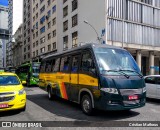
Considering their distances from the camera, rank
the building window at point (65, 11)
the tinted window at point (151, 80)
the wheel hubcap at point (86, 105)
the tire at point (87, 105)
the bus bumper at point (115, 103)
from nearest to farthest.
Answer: the bus bumper at point (115, 103) < the tire at point (87, 105) < the wheel hubcap at point (86, 105) < the tinted window at point (151, 80) < the building window at point (65, 11)

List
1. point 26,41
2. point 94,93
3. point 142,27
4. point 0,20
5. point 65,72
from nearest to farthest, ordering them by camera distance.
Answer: point 94,93 < point 65,72 < point 0,20 < point 142,27 < point 26,41

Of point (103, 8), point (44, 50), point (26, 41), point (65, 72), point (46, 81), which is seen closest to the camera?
point (65, 72)

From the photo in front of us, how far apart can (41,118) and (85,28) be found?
26.2 m

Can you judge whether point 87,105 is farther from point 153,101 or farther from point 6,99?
point 153,101

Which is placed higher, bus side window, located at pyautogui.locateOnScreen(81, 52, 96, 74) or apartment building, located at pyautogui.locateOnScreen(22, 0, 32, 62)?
apartment building, located at pyautogui.locateOnScreen(22, 0, 32, 62)

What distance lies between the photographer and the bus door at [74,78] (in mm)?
8570

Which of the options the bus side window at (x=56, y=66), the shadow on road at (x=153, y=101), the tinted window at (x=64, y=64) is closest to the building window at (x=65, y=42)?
the bus side window at (x=56, y=66)

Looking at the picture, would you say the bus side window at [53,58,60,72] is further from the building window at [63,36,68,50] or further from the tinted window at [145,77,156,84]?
the building window at [63,36,68,50]

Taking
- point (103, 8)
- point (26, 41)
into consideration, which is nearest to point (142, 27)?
point (103, 8)

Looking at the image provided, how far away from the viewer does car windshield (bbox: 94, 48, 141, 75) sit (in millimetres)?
7178

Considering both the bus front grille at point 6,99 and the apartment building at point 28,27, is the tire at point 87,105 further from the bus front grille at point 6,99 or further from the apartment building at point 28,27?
the apartment building at point 28,27

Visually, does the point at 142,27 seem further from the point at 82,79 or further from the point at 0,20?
the point at 82,79

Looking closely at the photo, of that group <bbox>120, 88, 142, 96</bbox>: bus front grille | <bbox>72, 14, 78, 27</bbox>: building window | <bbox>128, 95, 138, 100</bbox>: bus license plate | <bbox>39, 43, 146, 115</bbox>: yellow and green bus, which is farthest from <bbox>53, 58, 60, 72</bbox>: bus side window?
<bbox>72, 14, 78, 27</bbox>: building window

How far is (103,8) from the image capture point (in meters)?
28.1
